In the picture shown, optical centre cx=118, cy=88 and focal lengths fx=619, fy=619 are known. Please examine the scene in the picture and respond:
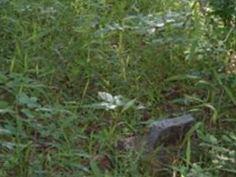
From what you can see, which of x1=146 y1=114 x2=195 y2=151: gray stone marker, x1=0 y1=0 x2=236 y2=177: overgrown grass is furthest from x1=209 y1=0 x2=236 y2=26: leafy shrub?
x1=146 y1=114 x2=195 y2=151: gray stone marker

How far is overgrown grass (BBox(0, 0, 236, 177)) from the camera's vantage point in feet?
8.07

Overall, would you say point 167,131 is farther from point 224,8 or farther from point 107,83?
point 224,8

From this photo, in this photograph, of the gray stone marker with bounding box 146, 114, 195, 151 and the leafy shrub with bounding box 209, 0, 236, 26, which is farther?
the leafy shrub with bounding box 209, 0, 236, 26

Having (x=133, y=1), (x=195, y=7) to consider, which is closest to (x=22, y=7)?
(x=133, y=1)

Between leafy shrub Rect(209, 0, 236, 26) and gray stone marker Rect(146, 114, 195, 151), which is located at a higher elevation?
leafy shrub Rect(209, 0, 236, 26)

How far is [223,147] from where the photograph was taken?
98.6 inches

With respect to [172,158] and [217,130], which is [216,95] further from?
[172,158]

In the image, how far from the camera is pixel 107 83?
3.06m

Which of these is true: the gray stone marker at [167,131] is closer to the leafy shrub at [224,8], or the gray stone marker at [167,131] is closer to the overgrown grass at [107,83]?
the overgrown grass at [107,83]

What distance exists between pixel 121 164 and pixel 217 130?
1.75 ft

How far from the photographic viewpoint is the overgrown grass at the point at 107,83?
246 centimetres

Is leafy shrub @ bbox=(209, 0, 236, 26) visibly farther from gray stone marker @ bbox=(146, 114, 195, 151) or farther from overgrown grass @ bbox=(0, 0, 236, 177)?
gray stone marker @ bbox=(146, 114, 195, 151)

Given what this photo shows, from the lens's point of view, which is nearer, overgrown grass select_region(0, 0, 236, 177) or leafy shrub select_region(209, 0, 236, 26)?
overgrown grass select_region(0, 0, 236, 177)

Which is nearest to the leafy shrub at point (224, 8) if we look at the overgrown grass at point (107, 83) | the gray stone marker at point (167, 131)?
the overgrown grass at point (107, 83)
